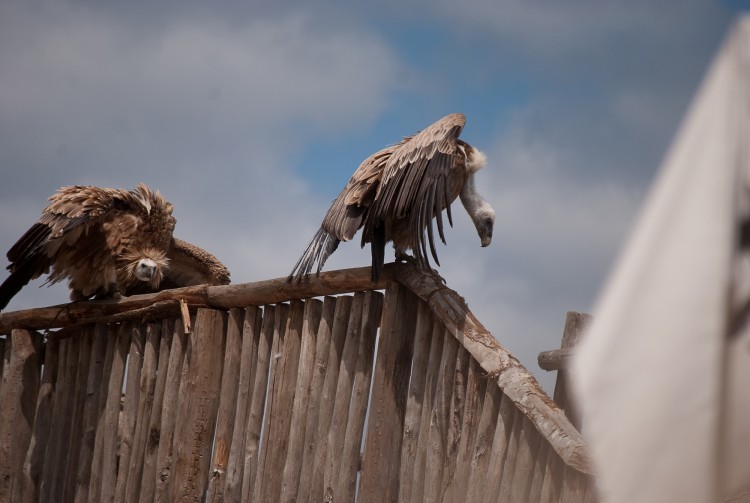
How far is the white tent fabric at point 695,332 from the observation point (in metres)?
1.12

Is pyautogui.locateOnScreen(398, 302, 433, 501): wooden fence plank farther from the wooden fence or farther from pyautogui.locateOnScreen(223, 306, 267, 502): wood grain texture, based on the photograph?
pyautogui.locateOnScreen(223, 306, 267, 502): wood grain texture

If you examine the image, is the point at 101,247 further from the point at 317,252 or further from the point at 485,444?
the point at 485,444

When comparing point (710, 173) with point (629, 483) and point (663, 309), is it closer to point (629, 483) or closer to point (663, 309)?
point (663, 309)

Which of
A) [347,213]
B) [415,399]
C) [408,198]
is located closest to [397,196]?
[408,198]

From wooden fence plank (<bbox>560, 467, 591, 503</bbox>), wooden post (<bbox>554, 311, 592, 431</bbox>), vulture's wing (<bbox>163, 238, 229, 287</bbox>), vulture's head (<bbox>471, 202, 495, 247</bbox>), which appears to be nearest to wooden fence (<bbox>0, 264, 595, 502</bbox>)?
wooden fence plank (<bbox>560, 467, 591, 503</bbox>)

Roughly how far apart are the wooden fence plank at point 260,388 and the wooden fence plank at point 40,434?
7.86 ft

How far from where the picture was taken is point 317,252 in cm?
452

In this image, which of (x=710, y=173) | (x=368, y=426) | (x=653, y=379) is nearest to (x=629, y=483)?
(x=653, y=379)

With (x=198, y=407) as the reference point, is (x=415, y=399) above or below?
below

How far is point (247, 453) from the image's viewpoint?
15.8 feet


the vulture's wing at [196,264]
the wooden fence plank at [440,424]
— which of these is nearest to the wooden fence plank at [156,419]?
the vulture's wing at [196,264]

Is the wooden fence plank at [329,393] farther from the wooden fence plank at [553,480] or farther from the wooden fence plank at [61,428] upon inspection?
the wooden fence plank at [61,428]

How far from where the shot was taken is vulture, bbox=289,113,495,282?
4.16m

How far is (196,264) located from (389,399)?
A: 3.21m
